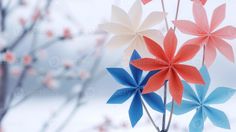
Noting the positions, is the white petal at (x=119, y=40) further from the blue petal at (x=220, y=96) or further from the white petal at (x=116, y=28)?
the blue petal at (x=220, y=96)

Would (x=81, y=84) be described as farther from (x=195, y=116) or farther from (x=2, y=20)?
(x=195, y=116)

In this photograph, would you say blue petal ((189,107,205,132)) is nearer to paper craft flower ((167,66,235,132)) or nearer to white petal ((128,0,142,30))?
paper craft flower ((167,66,235,132))

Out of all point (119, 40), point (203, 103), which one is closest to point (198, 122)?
point (203, 103)

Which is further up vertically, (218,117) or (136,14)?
(136,14)

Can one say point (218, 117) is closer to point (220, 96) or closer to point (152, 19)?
point (220, 96)

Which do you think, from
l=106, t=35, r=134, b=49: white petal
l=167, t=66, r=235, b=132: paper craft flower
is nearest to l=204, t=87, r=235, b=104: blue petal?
l=167, t=66, r=235, b=132: paper craft flower

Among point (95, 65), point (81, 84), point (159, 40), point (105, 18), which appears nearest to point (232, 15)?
point (159, 40)

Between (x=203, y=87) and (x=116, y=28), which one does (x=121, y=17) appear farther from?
(x=203, y=87)
